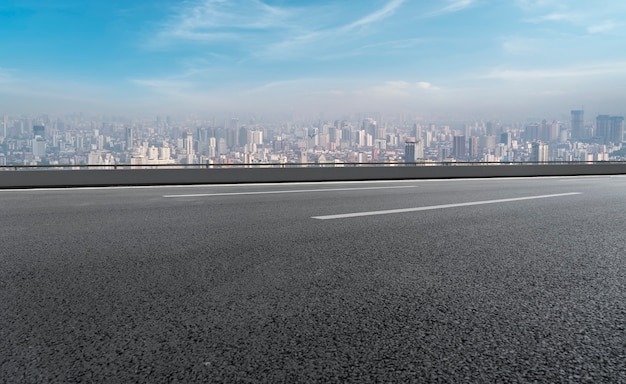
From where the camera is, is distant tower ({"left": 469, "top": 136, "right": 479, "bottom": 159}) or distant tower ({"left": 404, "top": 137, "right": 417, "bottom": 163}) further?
distant tower ({"left": 469, "top": 136, "right": 479, "bottom": 159})

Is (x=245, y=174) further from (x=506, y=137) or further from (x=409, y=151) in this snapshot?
(x=506, y=137)

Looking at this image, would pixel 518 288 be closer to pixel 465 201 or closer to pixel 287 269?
pixel 287 269

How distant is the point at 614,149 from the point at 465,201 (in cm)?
2969

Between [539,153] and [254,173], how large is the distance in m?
18.3

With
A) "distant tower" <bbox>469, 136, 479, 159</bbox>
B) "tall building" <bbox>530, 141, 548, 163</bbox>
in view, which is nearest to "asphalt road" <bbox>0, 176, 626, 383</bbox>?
"distant tower" <bbox>469, 136, 479, 159</bbox>

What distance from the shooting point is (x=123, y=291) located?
4148 millimetres

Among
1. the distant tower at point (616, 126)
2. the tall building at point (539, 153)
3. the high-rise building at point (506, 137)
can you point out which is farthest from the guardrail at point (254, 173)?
the distant tower at point (616, 126)

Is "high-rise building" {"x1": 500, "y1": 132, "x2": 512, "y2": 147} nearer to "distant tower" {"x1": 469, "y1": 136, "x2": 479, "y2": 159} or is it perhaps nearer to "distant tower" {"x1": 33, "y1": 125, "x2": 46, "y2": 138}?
"distant tower" {"x1": 469, "y1": 136, "x2": 479, "y2": 159}

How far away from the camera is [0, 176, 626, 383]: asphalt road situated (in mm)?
2709

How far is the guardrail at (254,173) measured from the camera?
17219mm

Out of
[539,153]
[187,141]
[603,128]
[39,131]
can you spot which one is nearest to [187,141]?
[187,141]

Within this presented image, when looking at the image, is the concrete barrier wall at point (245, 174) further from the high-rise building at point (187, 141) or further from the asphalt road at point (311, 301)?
the asphalt road at point (311, 301)

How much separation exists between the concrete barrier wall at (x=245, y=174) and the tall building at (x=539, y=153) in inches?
33.8

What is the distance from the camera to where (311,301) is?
12.7ft
